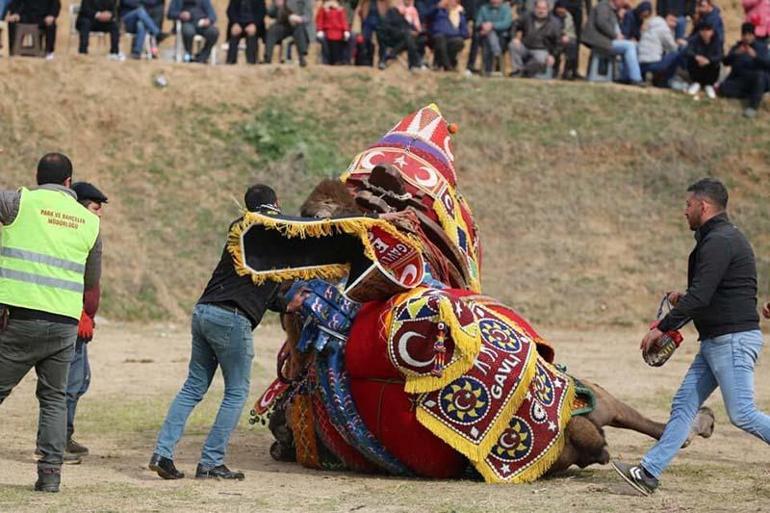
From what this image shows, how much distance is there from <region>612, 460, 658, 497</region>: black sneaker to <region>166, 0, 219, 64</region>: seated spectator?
16.8 m

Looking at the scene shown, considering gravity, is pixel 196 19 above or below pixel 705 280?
below

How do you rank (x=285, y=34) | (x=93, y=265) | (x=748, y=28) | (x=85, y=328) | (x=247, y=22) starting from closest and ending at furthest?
(x=93, y=265) → (x=85, y=328) → (x=748, y=28) → (x=285, y=34) → (x=247, y=22)

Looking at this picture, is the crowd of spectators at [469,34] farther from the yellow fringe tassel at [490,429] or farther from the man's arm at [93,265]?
the yellow fringe tassel at [490,429]

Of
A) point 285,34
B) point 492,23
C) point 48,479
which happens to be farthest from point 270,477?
point 492,23

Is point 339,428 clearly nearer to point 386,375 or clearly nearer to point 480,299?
point 386,375

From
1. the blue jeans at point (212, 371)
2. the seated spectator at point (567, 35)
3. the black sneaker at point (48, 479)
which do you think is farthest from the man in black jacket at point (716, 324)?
the seated spectator at point (567, 35)

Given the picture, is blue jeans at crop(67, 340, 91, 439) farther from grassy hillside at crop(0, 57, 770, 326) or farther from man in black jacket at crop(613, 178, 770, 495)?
grassy hillside at crop(0, 57, 770, 326)

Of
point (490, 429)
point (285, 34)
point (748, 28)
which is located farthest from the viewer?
point (285, 34)

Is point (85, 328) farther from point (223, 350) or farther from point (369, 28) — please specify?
point (369, 28)

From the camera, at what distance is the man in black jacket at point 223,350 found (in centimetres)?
920

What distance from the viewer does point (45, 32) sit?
934 inches

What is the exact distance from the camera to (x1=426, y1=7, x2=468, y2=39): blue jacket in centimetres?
2403

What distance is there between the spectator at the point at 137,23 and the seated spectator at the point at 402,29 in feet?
12.3

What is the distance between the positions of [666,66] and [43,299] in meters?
18.1
